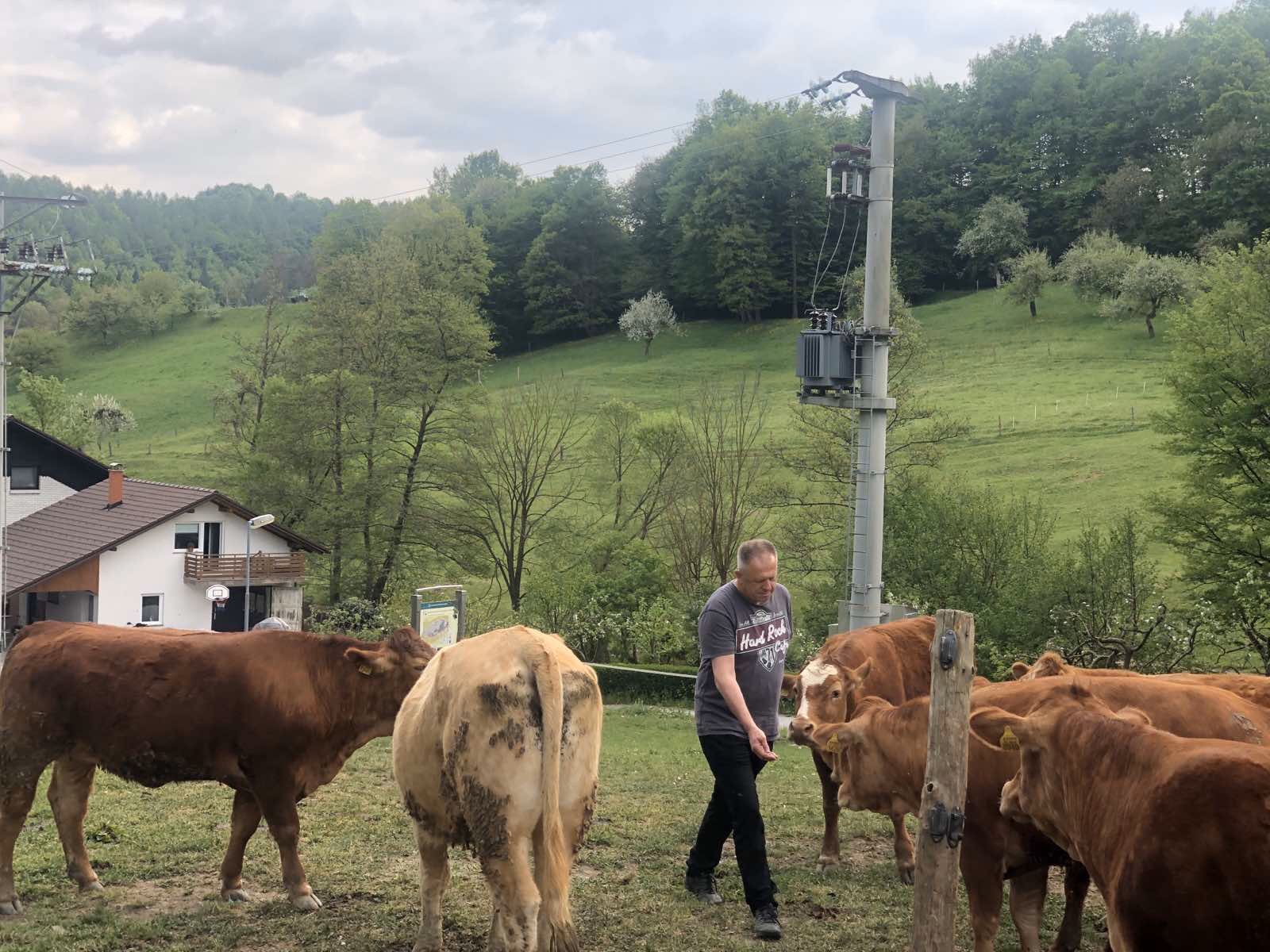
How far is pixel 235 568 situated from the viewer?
130 feet

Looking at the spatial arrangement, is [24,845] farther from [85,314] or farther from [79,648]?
[85,314]

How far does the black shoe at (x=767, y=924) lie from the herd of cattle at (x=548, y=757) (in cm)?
108

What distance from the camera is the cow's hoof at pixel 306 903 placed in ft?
24.2

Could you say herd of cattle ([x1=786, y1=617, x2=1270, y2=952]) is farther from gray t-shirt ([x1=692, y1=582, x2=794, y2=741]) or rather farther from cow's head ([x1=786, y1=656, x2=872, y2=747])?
gray t-shirt ([x1=692, y1=582, x2=794, y2=741])

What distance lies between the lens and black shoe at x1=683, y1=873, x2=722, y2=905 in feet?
24.9

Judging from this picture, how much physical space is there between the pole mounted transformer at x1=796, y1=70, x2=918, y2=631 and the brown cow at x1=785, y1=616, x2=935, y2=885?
831 cm

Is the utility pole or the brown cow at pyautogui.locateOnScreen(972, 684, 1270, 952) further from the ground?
the utility pole

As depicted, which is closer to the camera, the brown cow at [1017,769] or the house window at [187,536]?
the brown cow at [1017,769]

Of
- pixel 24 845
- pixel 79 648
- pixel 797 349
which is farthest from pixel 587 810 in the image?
pixel 797 349

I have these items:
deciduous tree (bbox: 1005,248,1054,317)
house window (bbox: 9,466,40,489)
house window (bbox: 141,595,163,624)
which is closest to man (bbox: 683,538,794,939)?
house window (bbox: 141,595,163,624)

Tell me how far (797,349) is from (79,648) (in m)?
14.2

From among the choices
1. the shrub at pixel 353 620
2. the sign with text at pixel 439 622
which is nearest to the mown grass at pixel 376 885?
the sign with text at pixel 439 622

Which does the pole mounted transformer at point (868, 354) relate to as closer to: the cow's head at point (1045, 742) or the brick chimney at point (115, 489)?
the cow's head at point (1045, 742)

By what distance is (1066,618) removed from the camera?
2616cm
